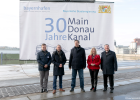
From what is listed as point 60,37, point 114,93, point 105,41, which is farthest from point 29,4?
point 114,93

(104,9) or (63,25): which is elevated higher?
(104,9)

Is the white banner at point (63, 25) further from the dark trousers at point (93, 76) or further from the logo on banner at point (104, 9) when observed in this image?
the dark trousers at point (93, 76)

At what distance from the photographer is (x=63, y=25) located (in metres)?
7.23

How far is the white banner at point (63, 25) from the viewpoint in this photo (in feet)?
23.0

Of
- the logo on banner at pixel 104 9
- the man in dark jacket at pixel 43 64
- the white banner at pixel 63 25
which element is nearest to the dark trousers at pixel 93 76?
the white banner at pixel 63 25

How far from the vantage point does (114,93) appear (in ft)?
18.4

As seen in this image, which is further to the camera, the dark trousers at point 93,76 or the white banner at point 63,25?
the white banner at point 63,25

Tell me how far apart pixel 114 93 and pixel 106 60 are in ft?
4.16

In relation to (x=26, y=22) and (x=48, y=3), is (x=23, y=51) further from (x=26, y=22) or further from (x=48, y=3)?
(x=48, y=3)

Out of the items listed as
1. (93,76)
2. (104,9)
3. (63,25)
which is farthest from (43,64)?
(104,9)

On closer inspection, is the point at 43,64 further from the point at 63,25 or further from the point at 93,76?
the point at 63,25

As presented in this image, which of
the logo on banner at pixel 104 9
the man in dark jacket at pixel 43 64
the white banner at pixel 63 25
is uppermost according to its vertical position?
the logo on banner at pixel 104 9

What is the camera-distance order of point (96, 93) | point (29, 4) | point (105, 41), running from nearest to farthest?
point (96, 93) < point (29, 4) < point (105, 41)

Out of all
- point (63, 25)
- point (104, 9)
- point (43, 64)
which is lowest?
point (43, 64)
